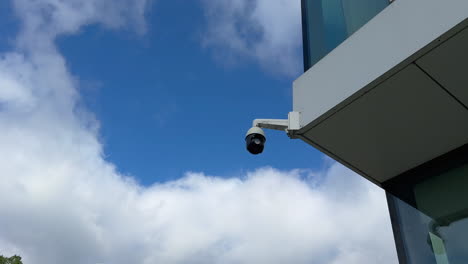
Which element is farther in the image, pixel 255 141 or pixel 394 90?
pixel 255 141

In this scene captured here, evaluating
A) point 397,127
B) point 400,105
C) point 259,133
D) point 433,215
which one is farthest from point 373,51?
point 433,215

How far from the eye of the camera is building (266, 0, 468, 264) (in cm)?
262

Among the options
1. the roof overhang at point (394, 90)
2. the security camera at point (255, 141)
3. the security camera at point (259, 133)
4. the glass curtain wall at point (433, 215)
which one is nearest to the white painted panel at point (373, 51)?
the roof overhang at point (394, 90)

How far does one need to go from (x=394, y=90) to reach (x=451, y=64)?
36 centimetres

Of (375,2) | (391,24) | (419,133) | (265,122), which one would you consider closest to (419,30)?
(391,24)

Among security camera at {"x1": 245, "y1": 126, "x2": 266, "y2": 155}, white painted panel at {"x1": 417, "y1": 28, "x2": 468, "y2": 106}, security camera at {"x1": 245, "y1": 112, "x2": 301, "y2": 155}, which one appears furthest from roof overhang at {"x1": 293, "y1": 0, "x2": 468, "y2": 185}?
security camera at {"x1": 245, "y1": 126, "x2": 266, "y2": 155}

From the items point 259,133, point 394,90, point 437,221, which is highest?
point 259,133

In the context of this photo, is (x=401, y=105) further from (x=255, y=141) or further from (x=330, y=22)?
(x=255, y=141)

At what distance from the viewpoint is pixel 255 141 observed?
11.7ft

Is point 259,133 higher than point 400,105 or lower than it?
higher

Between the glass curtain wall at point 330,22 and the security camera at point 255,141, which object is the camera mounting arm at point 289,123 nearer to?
the security camera at point 255,141

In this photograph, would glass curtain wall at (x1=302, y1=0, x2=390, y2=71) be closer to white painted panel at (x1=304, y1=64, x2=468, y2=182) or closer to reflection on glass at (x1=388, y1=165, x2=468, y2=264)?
white painted panel at (x1=304, y1=64, x2=468, y2=182)

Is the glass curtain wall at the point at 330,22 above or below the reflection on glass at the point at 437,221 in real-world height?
above

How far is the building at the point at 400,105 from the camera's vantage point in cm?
262
